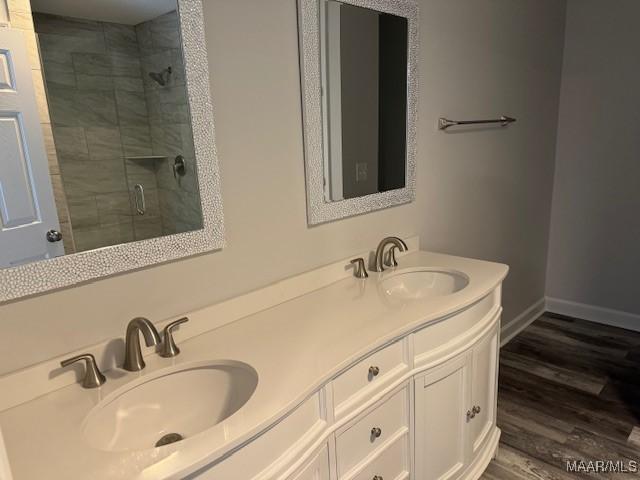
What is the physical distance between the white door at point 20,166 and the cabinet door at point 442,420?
3.81 feet

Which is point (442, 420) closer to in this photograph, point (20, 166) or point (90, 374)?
point (90, 374)

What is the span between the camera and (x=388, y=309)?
58.3 inches

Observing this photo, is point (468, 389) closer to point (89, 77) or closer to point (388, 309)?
point (388, 309)

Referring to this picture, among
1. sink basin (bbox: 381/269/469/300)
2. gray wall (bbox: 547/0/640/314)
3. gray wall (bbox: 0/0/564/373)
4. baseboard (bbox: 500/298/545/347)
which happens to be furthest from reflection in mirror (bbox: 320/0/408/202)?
gray wall (bbox: 547/0/640/314)

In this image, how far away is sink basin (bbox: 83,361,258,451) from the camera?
1022 mm

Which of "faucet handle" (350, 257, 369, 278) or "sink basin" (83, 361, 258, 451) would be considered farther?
"faucet handle" (350, 257, 369, 278)

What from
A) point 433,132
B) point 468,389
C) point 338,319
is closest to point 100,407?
point 338,319

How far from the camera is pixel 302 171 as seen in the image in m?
1.63

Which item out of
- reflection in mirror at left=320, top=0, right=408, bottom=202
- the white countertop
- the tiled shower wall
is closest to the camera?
the white countertop

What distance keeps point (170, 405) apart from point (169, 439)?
3.8 inches

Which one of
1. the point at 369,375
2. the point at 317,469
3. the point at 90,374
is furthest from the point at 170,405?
the point at 369,375

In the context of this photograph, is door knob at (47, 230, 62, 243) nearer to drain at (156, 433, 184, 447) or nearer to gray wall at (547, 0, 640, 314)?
drain at (156, 433, 184, 447)

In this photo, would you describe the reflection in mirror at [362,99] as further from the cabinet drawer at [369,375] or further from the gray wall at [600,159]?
the gray wall at [600,159]

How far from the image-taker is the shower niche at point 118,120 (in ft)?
3.47
